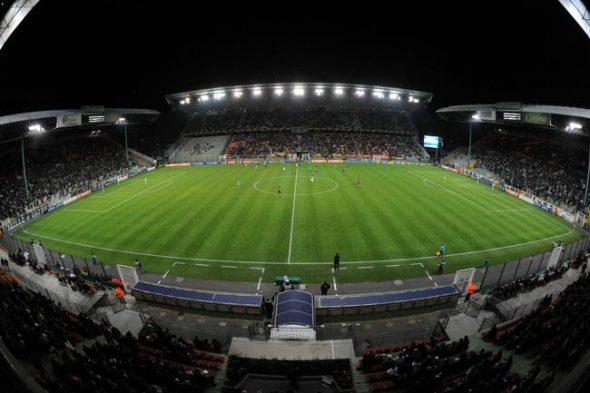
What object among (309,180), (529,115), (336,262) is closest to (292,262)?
(336,262)

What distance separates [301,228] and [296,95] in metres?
61.6

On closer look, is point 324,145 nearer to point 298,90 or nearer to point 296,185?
point 298,90

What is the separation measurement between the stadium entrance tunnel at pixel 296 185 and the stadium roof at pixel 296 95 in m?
39.1

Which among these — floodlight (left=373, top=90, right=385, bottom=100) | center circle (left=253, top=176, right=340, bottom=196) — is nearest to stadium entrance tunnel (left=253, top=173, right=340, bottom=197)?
center circle (left=253, top=176, right=340, bottom=196)

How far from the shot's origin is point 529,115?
4350cm

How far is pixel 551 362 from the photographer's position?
1008 centimetres

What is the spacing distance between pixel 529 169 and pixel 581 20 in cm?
2606

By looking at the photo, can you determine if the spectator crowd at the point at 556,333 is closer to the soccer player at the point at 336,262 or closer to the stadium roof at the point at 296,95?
the soccer player at the point at 336,262

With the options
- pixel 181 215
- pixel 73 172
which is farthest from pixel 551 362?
pixel 73 172

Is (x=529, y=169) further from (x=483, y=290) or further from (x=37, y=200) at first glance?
(x=37, y=200)

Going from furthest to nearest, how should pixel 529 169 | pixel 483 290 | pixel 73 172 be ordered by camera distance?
pixel 73 172, pixel 529 169, pixel 483 290

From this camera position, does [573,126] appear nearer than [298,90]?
Yes

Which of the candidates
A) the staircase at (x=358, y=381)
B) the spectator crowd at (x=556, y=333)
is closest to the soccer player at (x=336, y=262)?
the staircase at (x=358, y=381)

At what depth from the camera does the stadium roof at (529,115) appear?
35750 millimetres
